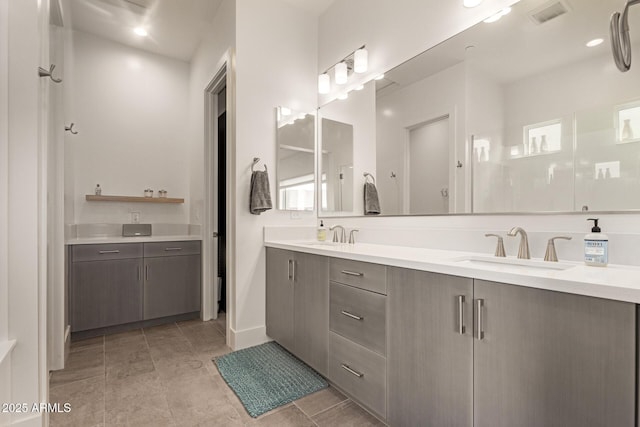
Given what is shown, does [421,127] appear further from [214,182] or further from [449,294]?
[214,182]

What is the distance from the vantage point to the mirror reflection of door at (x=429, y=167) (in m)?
1.78

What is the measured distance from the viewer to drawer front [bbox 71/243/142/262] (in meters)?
2.54

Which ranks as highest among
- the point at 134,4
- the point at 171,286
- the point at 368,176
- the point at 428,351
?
the point at 134,4

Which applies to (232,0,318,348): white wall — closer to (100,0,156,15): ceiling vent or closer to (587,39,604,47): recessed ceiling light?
(100,0,156,15): ceiling vent

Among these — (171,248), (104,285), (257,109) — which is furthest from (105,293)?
(257,109)

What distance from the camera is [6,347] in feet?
3.98

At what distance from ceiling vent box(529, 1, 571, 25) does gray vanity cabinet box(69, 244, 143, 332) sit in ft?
10.9

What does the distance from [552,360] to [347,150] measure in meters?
1.97

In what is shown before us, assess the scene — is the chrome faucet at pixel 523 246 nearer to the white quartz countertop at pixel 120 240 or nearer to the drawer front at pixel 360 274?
the drawer front at pixel 360 274

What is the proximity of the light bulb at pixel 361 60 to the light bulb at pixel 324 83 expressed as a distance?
0.39 m

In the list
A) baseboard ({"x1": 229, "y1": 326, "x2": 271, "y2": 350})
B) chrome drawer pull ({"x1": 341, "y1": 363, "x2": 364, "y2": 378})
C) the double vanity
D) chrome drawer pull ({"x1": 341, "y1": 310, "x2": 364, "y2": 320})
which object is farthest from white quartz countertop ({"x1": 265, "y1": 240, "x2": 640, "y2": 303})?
baseboard ({"x1": 229, "y1": 326, "x2": 271, "y2": 350})

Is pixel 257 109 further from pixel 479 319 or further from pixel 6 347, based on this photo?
pixel 479 319

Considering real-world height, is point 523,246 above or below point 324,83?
below

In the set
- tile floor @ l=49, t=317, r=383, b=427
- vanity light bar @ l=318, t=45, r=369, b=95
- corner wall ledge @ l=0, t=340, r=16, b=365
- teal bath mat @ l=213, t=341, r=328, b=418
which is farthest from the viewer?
vanity light bar @ l=318, t=45, r=369, b=95
